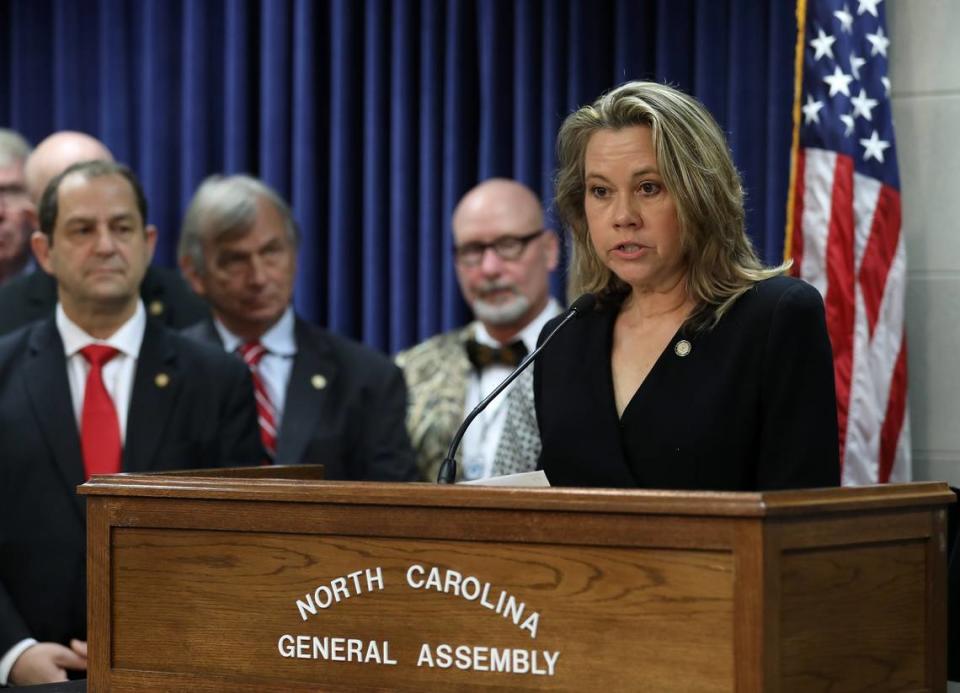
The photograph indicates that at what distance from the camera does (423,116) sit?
193 inches

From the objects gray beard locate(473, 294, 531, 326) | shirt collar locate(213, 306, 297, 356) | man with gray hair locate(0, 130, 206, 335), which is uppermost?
man with gray hair locate(0, 130, 206, 335)

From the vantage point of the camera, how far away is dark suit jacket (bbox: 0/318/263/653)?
129 inches

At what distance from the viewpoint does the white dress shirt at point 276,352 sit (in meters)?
4.20

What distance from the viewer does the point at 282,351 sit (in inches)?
167

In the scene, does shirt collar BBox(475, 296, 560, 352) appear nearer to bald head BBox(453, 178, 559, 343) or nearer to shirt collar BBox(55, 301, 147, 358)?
bald head BBox(453, 178, 559, 343)

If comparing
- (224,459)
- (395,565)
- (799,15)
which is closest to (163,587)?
(395,565)

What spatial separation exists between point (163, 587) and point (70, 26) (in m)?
3.94

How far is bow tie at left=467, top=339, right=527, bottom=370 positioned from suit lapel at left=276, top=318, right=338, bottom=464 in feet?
1.41

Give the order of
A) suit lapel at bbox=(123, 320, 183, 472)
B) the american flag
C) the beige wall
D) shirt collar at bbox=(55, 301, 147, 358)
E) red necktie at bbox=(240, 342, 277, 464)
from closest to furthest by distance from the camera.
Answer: suit lapel at bbox=(123, 320, 183, 472)
shirt collar at bbox=(55, 301, 147, 358)
the american flag
the beige wall
red necktie at bbox=(240, 342, 277, 464)

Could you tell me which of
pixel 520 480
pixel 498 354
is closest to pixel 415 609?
pixel 520 480

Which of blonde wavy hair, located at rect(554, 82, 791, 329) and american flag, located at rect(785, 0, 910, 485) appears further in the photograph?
american flag, located at rect(785, 0, 910, 485)

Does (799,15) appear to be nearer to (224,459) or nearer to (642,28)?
(642,28)

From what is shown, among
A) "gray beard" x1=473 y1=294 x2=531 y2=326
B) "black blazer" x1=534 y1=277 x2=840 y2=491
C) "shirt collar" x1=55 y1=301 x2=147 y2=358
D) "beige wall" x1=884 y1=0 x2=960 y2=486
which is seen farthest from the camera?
"gray beard" x1=473 y1=294 x2=531 y2=326

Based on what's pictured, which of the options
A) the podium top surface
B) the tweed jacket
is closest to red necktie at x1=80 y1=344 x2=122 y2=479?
the tweed jacket
